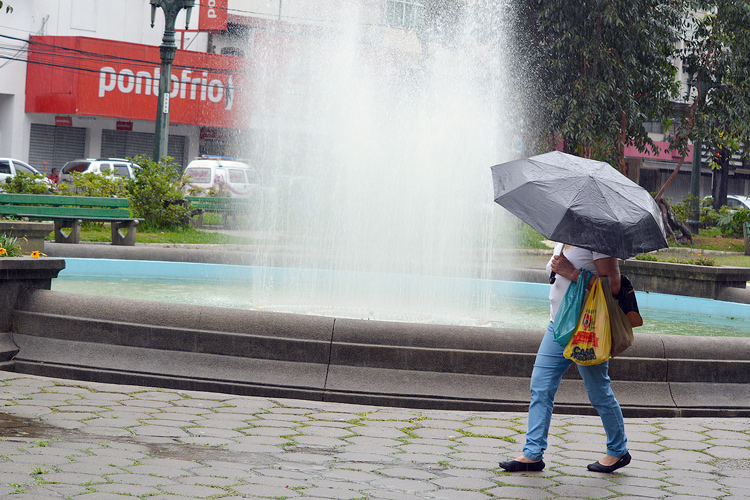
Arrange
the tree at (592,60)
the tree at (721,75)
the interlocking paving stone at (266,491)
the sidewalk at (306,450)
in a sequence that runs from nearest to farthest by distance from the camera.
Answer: the interlocking paving stone at (266,491) → the sidewalk at (306,450) → the tree at (592,60) → the tree at (721,75)

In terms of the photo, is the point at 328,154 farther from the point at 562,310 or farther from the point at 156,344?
the point at 562,310

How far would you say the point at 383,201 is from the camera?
9617 mm

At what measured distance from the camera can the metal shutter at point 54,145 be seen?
111 ft

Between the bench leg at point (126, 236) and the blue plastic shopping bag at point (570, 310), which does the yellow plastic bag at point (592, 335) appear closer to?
the blue plastic shopping bag at point (570, 310)

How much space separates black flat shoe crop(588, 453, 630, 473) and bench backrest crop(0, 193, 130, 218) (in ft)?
36.0

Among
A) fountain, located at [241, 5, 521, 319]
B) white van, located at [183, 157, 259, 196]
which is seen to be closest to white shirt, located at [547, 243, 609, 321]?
fountain, located at [241, 5, 521, 319]

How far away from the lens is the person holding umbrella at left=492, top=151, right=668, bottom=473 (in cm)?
459

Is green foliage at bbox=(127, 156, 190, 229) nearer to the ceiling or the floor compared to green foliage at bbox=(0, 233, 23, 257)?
nearer to the ceiling

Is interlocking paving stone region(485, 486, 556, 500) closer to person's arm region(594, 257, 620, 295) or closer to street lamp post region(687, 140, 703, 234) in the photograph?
person's arm region(594, 257, 620, 295)

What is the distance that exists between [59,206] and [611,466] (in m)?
12.2

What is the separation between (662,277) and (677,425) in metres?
6.55

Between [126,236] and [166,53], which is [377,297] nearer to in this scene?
[126,236]

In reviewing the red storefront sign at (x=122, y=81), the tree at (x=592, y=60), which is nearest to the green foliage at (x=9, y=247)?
the tree at (x=592, y=60)

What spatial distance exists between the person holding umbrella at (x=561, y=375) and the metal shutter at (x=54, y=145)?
3136cm
